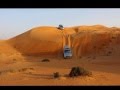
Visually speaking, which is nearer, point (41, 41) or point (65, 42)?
point (65, 42)

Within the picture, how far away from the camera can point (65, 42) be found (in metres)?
46.8

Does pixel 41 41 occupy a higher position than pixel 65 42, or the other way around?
pixel 41 41

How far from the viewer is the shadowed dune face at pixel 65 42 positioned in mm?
39969

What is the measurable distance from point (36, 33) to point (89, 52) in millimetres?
16407

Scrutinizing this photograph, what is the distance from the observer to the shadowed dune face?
40.0 meters

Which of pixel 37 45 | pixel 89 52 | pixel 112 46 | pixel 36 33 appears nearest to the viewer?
pixel 112 46

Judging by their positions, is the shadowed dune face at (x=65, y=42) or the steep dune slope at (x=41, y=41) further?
the steep dune slope at (x=41, y=41)

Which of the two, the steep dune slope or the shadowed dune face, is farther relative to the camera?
the steep dune slope
